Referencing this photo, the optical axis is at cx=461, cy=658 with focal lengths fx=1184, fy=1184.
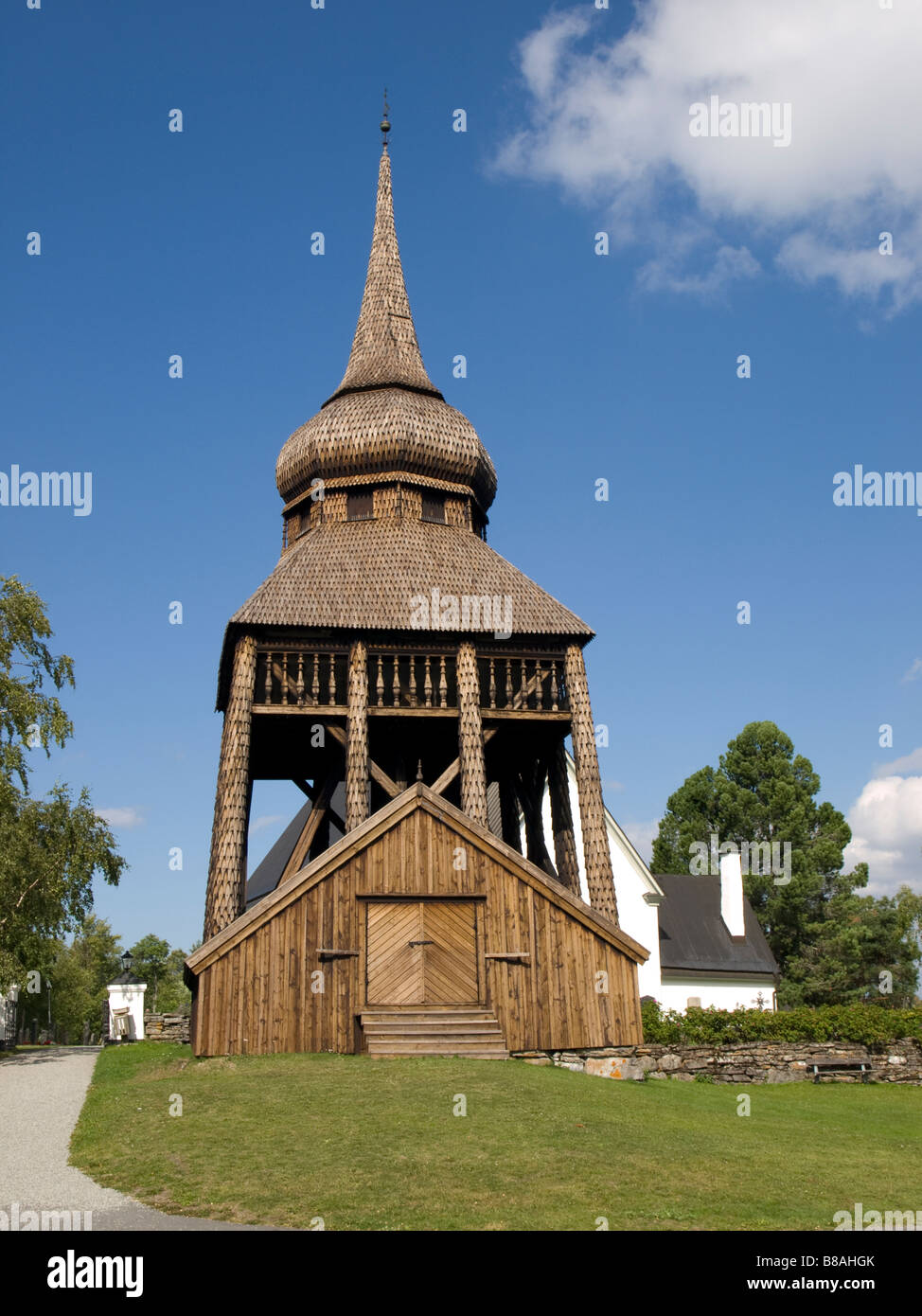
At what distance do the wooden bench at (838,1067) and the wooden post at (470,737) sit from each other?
336 inches

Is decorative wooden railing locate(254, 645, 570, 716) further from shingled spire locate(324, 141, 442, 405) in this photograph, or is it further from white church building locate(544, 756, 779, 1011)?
white church building locate(544, 756, 779, 1011)

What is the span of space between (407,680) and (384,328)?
12137 millimetres

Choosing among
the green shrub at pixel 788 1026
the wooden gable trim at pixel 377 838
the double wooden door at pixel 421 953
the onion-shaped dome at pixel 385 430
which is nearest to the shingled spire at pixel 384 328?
the onion-shaped dome at pixel 385 430

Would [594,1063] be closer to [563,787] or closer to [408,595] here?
[563,787]

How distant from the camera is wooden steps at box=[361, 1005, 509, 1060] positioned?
60.7 feet

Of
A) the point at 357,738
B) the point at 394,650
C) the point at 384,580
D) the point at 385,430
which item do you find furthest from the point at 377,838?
the point at 385,430

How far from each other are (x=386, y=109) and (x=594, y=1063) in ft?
95.2

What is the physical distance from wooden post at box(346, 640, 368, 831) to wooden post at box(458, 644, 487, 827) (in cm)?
204

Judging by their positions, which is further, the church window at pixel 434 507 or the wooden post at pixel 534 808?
the church window at pixel 434 507

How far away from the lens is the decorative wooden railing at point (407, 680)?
83.3ft

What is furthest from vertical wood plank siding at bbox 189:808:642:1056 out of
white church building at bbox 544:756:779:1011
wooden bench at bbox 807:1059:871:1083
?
white church building at bbox 544:756:779:1011

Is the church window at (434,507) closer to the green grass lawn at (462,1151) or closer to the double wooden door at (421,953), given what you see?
the double wooden door at (421,953)

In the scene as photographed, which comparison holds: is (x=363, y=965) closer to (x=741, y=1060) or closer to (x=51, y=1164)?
(x=741, y=1060)
